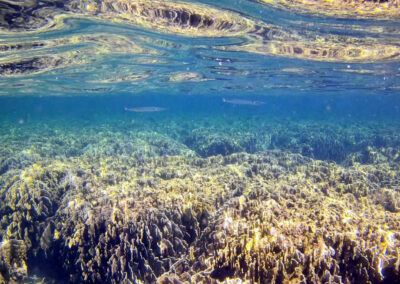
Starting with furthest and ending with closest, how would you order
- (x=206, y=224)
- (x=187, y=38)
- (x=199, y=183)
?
(x=187, y=38), (x=199, y=183), (x=206, y=224)

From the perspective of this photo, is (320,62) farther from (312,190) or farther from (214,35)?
(312,190)

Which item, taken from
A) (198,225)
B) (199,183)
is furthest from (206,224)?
(199,183)

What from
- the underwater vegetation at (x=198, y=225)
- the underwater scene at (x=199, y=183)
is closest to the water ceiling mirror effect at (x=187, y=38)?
the underwater scene at (x=199, y=183)

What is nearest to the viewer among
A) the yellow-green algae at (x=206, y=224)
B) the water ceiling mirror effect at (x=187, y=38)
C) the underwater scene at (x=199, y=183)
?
the yellow-green algae at (x=206, y=224)

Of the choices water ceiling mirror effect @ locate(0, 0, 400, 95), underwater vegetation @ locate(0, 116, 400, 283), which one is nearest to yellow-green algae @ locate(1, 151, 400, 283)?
underwater vegetation @ locate(0, 116, 400, 283)

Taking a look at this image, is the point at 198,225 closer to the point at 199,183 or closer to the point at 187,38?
the point at 199,183

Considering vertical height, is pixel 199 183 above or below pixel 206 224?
below

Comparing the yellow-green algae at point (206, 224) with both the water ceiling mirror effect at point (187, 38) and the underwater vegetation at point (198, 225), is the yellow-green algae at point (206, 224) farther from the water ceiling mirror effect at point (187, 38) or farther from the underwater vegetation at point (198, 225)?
the water ceiling mirror effect at point (187, 38)

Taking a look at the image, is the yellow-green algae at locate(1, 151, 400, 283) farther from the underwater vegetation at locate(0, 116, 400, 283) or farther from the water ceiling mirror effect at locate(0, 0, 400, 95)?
the water ceiling mirror effect at locate(0, 0, 400, 95)

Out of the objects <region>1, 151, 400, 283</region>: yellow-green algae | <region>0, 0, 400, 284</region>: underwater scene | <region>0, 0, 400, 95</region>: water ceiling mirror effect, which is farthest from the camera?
<region>0, 0, 400, 95</region>: water ceiling mirror effect
